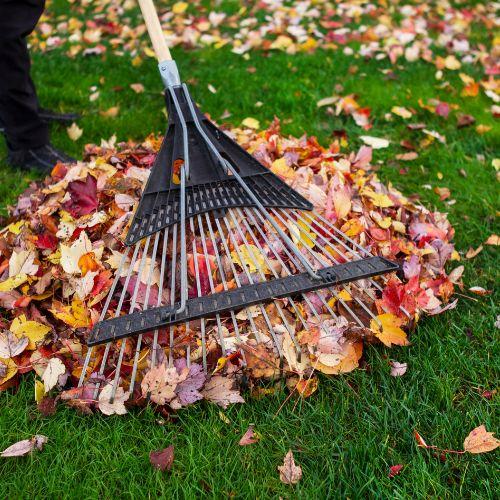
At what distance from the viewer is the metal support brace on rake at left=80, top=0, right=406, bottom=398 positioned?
1.62 meters

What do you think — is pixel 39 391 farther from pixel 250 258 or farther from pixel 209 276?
pixel 250 258

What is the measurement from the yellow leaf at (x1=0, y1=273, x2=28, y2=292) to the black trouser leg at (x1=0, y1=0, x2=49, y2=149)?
1.17m

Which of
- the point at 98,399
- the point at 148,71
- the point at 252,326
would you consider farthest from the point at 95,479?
the point at 148,71

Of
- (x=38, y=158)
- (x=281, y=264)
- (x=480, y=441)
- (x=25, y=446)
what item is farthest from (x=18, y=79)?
(x=480, y=441)

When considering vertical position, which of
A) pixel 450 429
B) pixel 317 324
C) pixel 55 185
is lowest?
pixel 450 429

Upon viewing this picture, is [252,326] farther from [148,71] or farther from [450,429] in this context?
[148,71]

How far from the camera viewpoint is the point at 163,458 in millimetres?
1408

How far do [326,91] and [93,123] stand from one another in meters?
1.68

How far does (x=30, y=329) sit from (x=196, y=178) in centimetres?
86

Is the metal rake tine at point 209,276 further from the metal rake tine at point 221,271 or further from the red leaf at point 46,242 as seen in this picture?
the red leaf at point 46,242

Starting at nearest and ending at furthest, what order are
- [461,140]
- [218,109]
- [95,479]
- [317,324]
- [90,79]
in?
[95,479] → [317,324] → [461,140] → [218,109] → [90,79]

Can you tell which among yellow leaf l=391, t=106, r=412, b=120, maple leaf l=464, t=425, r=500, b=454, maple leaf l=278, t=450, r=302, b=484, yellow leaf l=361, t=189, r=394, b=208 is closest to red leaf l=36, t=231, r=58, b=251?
maple leaf l=278, t=450, r=302, b=484

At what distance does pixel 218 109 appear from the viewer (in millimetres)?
3393

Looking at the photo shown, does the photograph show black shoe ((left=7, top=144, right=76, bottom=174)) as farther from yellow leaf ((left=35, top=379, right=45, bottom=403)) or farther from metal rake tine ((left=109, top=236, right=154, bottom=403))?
yellow leaf ((left=35, top=379, right=45, bottom=403))
